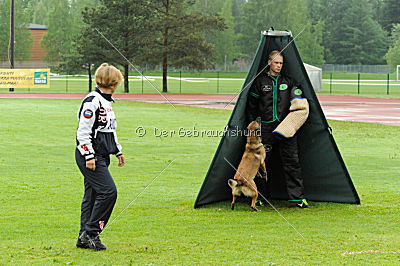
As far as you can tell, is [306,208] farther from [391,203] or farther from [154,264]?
[154,264]

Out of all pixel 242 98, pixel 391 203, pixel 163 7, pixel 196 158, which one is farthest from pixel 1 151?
pixel 163 7

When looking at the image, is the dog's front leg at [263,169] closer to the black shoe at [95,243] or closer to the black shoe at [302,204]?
the black shoe at [302,204]

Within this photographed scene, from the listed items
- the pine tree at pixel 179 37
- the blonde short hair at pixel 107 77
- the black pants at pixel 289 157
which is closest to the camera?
the blonde short hair at pixel 107 77

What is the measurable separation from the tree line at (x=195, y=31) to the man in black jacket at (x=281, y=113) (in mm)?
33135

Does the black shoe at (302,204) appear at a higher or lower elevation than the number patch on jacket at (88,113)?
lower

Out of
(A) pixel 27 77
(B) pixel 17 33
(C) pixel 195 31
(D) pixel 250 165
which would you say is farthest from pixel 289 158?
(B) pixel 17 33

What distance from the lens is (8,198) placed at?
946cm

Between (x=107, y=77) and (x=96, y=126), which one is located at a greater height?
(x=107, y=77)

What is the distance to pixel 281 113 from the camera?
8555 millimetres

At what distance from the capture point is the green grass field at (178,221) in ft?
20.7

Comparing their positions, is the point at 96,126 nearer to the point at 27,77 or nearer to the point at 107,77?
the point at 107,77

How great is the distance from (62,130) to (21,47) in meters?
74.1

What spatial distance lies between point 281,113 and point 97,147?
299 cm

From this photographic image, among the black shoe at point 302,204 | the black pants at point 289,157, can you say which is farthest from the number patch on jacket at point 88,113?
the black shoe at point 302,204
